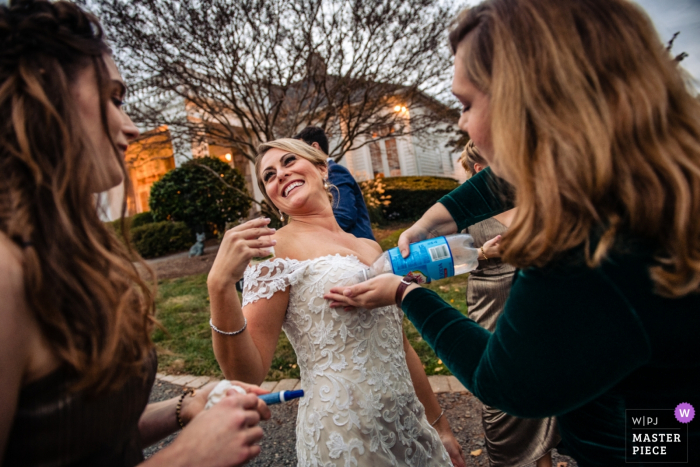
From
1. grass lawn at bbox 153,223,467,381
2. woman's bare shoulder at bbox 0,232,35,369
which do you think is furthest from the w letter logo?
grass lawn at bbox 153,223,467,381

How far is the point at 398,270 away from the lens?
1905 mm

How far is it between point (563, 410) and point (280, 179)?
5.98ft

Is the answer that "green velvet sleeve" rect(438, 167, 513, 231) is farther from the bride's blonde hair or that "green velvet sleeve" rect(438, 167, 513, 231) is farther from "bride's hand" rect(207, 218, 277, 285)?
"bride's hand" rect(207, 218, 277, 285)

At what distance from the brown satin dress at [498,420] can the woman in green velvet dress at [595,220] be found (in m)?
1.91

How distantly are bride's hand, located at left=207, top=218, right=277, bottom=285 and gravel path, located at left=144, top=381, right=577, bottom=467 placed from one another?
2424 millimetres

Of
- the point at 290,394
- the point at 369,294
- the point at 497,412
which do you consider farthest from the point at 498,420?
the point at 290,394

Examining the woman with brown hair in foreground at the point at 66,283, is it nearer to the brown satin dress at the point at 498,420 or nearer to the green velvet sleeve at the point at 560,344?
the green velvet sleeve at the point at 560,344

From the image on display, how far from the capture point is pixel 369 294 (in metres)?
1.65

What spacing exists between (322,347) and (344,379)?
0.18m

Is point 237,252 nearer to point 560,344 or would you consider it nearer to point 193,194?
point 560,344

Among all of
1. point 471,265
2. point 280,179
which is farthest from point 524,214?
point 471,265

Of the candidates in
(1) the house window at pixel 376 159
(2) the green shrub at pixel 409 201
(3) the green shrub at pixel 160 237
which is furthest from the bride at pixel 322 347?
(1) the house window at pixel 376 159

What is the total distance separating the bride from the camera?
5.59 feet

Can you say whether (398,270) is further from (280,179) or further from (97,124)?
(97,124)
